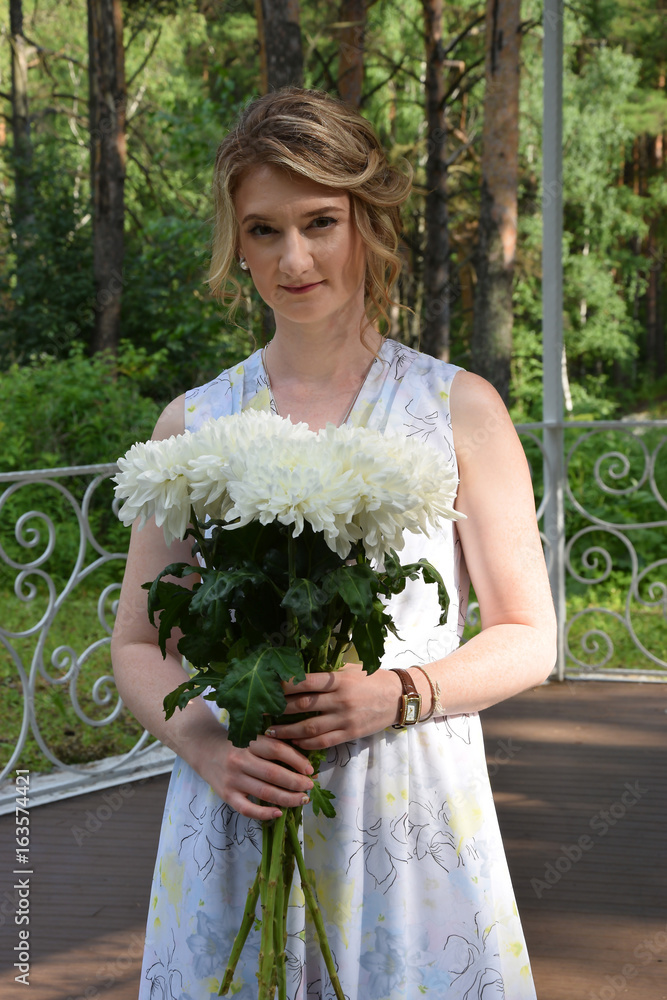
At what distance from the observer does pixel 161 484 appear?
106 centimetres

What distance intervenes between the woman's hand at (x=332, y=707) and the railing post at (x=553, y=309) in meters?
3.83

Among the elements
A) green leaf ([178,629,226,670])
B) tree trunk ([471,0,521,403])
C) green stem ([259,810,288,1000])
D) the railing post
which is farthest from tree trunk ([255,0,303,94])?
green stem ([259,810,288,1000])

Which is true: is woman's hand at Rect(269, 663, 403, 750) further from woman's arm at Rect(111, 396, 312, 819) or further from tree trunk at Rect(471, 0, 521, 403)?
tree trunk at Rect(471, 0, 521, 403)

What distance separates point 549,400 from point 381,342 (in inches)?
143

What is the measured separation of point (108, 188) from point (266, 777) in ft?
39.2

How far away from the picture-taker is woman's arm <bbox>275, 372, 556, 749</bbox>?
132cm

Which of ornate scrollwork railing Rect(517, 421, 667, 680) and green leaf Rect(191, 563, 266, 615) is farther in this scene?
ornate scrollwork railing Rect(517, 421, 667, 680)

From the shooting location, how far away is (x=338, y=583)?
1.00m

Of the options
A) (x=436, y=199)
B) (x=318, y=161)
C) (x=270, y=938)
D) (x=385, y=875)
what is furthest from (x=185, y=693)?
(x=436, y=199)

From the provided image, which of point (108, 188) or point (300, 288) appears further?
point (108, 188)

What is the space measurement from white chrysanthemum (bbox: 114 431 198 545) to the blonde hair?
486 mm

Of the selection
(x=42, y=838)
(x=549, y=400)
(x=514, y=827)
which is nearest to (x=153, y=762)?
(x=42, y=838)

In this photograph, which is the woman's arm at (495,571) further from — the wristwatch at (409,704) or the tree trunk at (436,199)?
the tree trunk at (436,199)

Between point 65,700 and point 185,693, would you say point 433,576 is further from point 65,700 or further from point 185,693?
point 65,700
